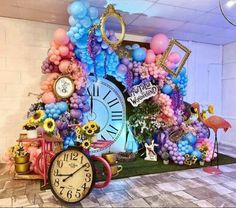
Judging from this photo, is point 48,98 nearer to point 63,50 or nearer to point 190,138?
point 63,50

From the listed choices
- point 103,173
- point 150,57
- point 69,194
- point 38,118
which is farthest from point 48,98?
point 150,57

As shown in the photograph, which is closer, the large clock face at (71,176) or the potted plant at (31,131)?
the large clock face at (71,176)

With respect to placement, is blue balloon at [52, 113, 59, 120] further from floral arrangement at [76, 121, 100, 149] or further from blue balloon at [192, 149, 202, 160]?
blue balloon at [192, 149, 202, 160]

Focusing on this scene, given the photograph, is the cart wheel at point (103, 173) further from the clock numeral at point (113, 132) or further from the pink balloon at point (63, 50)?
the pink balloon at point (63, 50)

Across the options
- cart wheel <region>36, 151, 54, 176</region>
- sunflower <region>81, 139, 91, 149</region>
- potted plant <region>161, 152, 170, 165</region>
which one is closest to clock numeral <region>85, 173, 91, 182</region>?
sunflower <region>81, 139, 91, 149</region>

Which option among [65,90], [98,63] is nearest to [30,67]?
[65,90]

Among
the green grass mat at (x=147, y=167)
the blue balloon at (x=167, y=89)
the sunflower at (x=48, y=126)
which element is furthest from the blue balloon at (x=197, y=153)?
the sunflower at (x=48, y=126)

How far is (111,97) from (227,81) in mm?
2774

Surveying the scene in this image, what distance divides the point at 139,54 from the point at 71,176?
2.12m

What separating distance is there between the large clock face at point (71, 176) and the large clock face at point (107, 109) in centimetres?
145

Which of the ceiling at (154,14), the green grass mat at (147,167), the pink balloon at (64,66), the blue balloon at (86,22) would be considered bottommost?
the green grass mat at (147,167)

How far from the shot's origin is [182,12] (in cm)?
315

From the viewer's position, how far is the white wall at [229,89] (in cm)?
472

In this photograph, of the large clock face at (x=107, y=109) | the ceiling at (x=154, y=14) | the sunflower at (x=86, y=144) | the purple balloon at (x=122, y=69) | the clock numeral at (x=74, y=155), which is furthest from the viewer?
the large clock face at (x=107, y=109)
